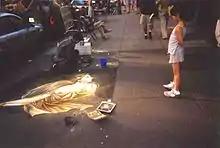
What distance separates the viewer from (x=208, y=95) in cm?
638

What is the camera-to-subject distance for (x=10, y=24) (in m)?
9.05

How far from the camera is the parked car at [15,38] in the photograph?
844 cm

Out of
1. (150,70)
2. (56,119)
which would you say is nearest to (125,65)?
(150,70)

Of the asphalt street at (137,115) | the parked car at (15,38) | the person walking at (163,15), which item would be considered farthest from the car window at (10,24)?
the person walking at (163,15)

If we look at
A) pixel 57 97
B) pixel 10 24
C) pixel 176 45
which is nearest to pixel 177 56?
pixel 176 45

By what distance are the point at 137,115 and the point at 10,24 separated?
16.0 feet

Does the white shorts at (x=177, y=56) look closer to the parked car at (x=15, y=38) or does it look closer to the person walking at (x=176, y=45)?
the person walking at (x=176, y=45)

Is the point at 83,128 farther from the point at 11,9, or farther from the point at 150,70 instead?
the point at 11,9

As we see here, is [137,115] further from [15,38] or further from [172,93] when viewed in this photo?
[15,38]

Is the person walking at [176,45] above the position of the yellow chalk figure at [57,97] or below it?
above

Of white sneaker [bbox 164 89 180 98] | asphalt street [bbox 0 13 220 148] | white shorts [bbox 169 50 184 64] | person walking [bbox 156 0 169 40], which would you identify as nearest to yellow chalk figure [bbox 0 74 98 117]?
asphalt street [bbox 0 13 220 148]

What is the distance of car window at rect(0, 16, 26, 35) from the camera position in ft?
28.5

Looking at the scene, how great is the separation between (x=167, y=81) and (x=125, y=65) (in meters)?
1.93

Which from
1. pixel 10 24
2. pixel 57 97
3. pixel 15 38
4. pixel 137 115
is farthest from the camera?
pixel 10 24
